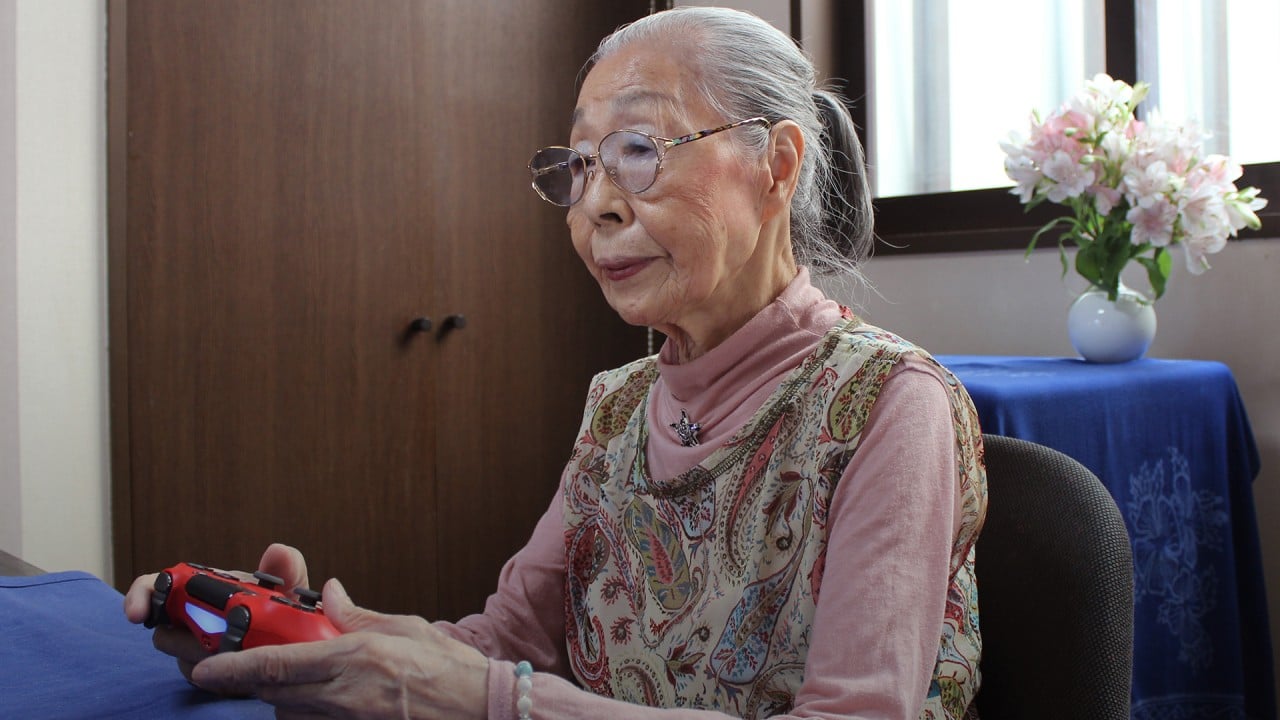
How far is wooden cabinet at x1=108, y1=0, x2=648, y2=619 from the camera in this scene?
2115 millimetres

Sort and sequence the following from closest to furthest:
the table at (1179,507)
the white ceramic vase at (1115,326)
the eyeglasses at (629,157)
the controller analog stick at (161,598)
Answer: the controller analog stick at (161,598) → the eyeglasses at (629,157) → the table at (1179,507) → the white ceramic vase at (1115,326)

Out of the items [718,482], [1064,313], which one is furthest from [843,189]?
[1064,313]

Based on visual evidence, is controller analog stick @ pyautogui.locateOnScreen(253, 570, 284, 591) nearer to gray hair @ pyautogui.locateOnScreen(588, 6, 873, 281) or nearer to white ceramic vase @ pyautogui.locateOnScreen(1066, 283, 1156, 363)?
gray hair @ pyautogui.locateOnScreen(588, 6, 873, 281)

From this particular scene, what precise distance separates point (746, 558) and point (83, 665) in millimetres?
531

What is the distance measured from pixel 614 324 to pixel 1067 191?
155 centimetres

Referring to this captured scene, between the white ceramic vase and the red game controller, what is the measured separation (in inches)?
63.4

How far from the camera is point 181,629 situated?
0.75 meters

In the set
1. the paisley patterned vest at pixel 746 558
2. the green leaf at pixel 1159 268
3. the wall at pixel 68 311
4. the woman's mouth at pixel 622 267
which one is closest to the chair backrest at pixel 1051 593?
the paisley patterned vest at pixel 746 558

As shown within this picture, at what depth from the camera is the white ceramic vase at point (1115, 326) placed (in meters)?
1.88

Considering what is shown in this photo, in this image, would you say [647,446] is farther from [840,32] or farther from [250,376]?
[840,32]

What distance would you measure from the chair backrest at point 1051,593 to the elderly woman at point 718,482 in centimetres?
5

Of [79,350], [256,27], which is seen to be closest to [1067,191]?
[256,27]

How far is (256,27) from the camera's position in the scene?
7.41ft

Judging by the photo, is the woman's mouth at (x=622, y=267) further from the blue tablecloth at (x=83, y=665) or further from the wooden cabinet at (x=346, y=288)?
the wooden cabinet at (x=346, y=288)
